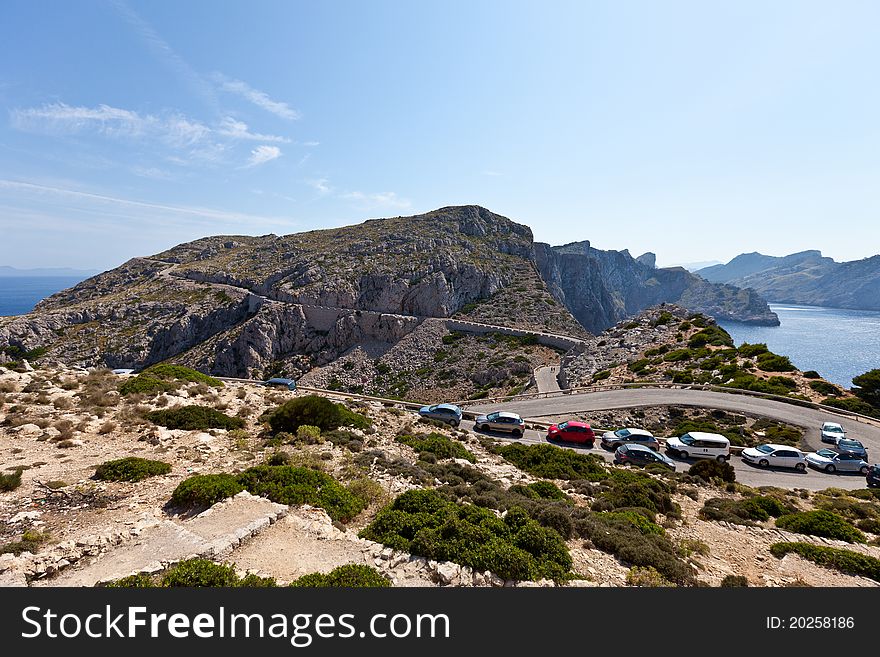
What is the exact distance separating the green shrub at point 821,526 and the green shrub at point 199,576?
17.8 m

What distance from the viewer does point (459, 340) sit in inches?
2694

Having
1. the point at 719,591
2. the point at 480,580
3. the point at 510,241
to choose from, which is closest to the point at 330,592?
the point at 480,580

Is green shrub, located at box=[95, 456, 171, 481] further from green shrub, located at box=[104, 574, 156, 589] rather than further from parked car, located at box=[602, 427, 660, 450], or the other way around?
parked car, located at box=[602, 427, 660, 450]

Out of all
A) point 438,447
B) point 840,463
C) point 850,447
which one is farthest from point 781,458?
point 438,447

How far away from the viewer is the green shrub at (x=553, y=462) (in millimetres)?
17797

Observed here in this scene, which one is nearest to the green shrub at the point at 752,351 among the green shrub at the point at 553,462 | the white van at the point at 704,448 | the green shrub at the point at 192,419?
the white van at the point at 704,448

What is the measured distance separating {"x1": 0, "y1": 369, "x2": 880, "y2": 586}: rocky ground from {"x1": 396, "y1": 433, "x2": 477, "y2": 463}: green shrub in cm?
51

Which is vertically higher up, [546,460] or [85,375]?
[85,375]

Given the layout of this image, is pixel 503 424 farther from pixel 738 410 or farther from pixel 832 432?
pixel 832 432

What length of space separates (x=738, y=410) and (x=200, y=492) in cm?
3871

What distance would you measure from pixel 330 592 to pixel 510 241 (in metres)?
110

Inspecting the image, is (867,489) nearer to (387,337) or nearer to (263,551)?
(263,551)

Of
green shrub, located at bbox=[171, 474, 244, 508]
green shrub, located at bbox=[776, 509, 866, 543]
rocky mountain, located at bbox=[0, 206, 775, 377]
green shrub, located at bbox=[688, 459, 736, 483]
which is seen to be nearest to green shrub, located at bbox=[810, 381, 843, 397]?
green shrub, located at bbox=[688, 459, 736, 483]

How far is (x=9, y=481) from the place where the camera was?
33.0ft
